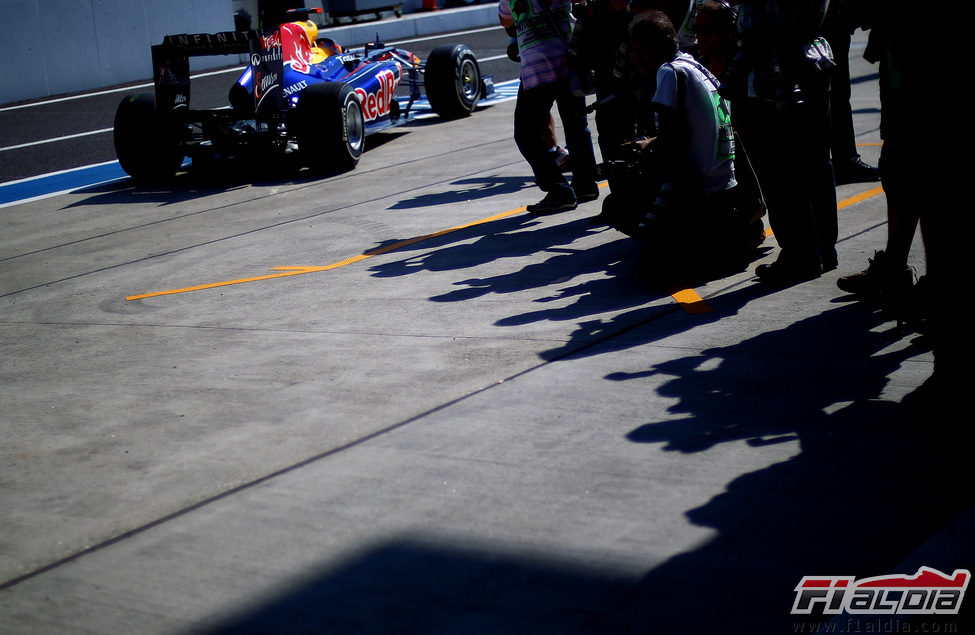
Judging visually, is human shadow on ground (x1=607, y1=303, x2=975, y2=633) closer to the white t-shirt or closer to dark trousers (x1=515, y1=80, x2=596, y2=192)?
the white t-shirt

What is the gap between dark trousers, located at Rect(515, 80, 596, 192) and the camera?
8.05 metres

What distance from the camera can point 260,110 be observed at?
10375mm

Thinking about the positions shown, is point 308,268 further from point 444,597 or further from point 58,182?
point 58,182

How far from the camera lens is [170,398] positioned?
4941 millimetres

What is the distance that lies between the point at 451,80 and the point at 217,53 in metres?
3.82

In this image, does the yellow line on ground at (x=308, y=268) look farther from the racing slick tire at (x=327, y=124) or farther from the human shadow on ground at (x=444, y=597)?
the human shadow on ground at (x=444, y=597)

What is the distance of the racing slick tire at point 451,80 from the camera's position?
13453mm

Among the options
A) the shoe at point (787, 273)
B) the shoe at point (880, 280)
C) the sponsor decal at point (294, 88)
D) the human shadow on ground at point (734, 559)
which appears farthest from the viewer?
the sponsor decal at point (294, 88)

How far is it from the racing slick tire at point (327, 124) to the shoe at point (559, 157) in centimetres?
301

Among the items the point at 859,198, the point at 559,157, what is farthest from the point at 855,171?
the point at 559,157

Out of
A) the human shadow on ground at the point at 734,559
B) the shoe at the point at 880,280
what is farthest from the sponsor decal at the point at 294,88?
the human shadow on ground at the point at 734,559

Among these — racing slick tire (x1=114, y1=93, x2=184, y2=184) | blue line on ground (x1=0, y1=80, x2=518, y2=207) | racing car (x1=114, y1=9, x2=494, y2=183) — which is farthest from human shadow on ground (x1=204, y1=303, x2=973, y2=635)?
blue line on ground (x1=0, y1=80, x2=518, y2=207)

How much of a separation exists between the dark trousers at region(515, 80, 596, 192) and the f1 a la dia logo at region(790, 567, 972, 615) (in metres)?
5.55

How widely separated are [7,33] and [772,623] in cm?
2007
